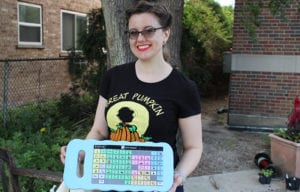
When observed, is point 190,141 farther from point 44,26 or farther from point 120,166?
point 44,26

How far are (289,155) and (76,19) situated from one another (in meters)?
9.51

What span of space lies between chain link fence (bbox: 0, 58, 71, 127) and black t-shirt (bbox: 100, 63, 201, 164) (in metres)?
7.82

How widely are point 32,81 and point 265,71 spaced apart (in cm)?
622

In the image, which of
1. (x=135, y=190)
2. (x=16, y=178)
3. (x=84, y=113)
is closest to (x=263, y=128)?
(x=84, y=113)

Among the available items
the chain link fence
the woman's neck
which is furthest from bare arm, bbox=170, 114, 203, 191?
the chain link fence

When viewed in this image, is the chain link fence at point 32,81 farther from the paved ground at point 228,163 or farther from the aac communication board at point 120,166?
the aac communication board at point 120,166

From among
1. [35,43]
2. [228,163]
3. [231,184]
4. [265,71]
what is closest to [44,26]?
[35,43]

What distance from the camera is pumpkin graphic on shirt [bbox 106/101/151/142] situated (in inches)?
70.7

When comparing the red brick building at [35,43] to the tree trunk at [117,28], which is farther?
the red brick building at [35,43]

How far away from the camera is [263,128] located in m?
7.95

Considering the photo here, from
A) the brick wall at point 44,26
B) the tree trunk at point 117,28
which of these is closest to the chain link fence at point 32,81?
the brick wall at point 44,26

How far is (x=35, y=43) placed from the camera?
10914mm

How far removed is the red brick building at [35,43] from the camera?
9750 millimetres

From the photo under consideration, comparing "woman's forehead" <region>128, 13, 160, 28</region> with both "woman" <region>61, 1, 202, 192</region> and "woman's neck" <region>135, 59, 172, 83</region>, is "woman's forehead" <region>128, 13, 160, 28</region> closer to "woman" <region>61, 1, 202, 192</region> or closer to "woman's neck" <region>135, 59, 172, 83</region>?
"woman" <region>61, 1, 202, 192</region>
